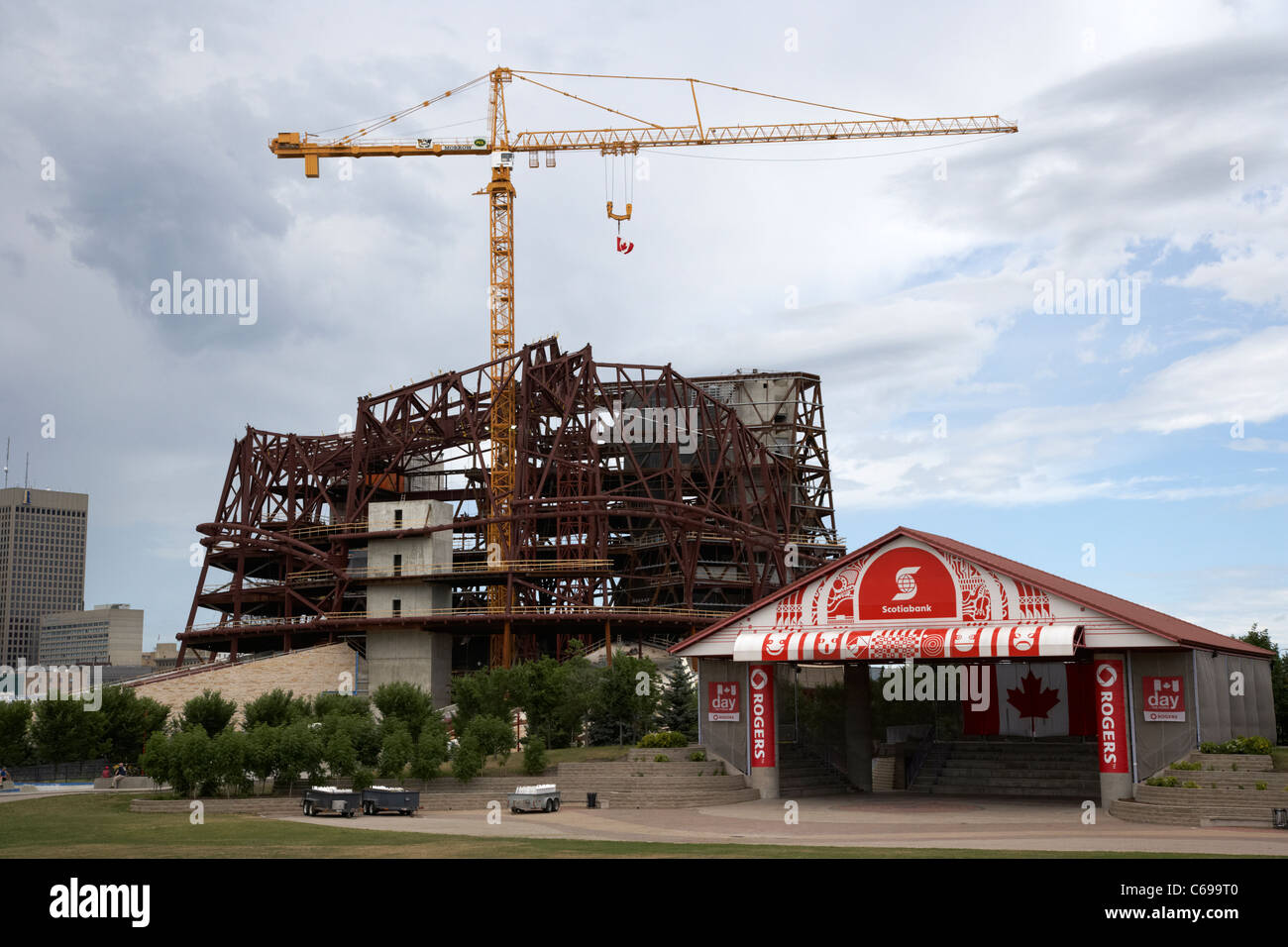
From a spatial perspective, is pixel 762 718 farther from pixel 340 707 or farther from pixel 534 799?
pixel 340 707

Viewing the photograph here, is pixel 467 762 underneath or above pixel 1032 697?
underneath

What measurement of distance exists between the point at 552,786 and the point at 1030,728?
21.4m

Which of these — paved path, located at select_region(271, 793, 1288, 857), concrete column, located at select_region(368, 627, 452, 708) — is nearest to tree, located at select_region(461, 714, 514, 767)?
paved path, located at select_region(271, 793, 1288, 857)

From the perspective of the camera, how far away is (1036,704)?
4994cm

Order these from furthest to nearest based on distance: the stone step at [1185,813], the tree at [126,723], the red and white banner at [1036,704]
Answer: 1. the tree at [126,723]
2. the red and white banner at [1036,704]
3. the stone step at [1185,813]

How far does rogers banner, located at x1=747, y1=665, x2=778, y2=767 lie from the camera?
4391 centimetres

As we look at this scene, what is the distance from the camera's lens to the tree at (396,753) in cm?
4262

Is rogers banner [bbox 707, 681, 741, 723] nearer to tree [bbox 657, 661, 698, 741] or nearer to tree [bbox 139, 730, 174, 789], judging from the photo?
tree [bbox 657, 661, 698, 741]

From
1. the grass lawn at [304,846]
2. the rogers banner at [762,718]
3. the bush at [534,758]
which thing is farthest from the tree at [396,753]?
the rogers banner at [762,718]

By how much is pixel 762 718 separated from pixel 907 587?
24.8ft

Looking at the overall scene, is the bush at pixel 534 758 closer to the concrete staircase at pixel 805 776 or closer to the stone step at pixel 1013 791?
the concrete staircase at pixel 805 776

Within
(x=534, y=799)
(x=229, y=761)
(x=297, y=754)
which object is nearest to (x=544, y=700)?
(x=534, y=799)

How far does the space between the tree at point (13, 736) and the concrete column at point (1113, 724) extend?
4505cm
